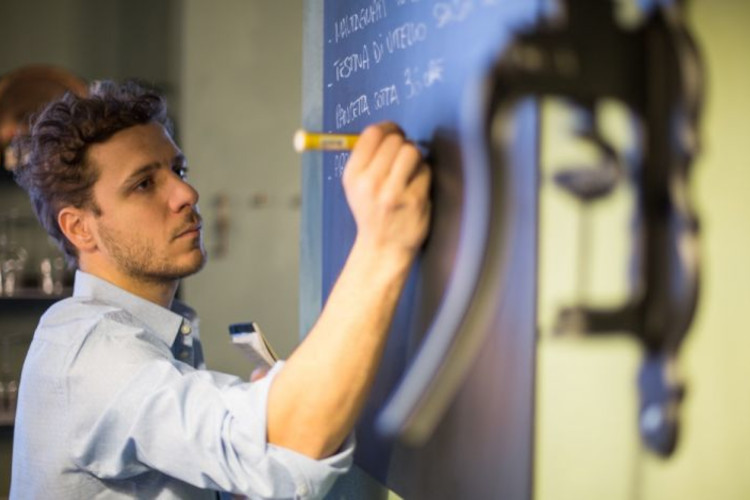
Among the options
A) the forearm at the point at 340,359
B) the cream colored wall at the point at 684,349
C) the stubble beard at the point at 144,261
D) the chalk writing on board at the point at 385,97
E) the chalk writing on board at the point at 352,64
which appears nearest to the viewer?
the cream colored wall at the point at 684,349

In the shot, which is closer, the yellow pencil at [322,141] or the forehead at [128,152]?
the yellow pencil at [322,141]

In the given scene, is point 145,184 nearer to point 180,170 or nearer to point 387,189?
point 180,170

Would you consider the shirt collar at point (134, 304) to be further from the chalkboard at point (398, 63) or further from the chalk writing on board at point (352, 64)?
the chalk writing on board at point (352, 64)

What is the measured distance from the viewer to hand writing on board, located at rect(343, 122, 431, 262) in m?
0.83

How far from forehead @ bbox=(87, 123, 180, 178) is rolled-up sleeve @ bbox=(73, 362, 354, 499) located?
42 centimetres

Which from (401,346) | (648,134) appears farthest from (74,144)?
(648,134)

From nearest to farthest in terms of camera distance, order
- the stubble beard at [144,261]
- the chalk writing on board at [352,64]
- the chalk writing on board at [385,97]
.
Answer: the chalk writing on board at [385,97], the chalk writing on board at [352,64], the stubble beard at [144,261]

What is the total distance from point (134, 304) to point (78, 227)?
161 millimetres

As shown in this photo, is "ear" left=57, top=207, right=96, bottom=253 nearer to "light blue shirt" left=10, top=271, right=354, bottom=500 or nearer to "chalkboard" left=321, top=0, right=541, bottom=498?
"light blue shirt" left=10, top=271, right=354, bottom=500

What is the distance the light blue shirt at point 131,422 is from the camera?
87 cm

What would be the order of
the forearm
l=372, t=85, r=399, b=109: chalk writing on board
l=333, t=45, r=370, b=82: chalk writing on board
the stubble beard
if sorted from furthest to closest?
the stubble beard → l=333, t=45, r=370, b=82: chalk writing on board → l=372, t=85, r=399, b=109: chalk writing on board → the forearm

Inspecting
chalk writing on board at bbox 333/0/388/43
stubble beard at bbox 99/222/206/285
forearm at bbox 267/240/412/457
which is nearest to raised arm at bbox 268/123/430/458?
forearm at bbox 267/240/412/457

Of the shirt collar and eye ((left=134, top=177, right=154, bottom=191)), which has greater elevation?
eye ((left=134, top=177, right=154, bottom=191))

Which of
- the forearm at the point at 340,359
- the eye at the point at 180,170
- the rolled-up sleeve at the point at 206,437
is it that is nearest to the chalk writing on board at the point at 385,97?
the forearm at the point at 340,359
